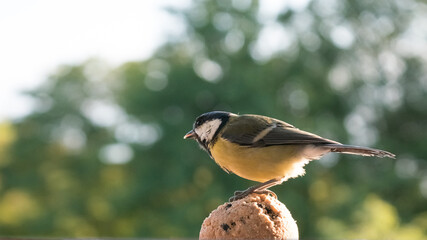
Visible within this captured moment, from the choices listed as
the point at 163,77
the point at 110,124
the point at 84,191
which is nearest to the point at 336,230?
the point at 163,77

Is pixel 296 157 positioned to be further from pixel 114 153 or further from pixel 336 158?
pixel 114 153

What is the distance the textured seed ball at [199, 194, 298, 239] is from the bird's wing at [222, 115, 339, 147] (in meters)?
0.30

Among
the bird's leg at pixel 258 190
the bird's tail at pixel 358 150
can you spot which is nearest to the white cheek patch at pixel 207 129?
the bird's leg at pixel 258 190

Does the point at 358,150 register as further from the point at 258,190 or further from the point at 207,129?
the point at 207,129

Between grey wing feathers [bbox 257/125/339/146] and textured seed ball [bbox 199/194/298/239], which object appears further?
grey wing feathers [bbox 257/125/339/146]

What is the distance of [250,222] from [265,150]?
398 millimetres

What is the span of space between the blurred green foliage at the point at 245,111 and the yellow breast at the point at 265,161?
251 inches

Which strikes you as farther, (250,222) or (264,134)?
(264,134)

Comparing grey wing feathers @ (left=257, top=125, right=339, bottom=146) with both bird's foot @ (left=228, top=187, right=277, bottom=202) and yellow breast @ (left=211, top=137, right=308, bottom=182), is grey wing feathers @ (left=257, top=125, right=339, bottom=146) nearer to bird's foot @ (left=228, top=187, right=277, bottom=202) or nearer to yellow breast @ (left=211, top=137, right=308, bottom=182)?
yellow breast @ (left=211, top=137, right=308, bottom=182)

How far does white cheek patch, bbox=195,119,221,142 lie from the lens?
253 cm

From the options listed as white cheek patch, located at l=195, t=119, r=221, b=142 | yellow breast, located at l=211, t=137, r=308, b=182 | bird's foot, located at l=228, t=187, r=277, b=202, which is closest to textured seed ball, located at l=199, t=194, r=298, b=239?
bird's foot, located at l=228, t=187, r=277, b=202

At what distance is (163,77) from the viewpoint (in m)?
10.4

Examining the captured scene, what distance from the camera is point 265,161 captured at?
2.32m

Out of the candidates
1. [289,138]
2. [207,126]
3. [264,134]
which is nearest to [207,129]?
[207,126]
